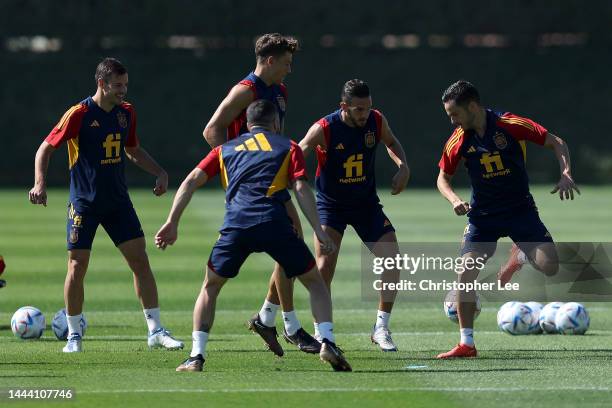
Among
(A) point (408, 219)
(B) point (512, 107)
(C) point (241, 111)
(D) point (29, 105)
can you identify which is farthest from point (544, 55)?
(C) point (241, 111)

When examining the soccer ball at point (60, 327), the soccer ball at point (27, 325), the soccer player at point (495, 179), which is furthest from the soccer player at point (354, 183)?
the soccer ball at point (27, 325)

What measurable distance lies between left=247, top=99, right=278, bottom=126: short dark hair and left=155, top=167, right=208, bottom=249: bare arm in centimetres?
52

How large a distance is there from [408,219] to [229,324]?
1262 cm

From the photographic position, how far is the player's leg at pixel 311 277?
336 inches

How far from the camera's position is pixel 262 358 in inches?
374

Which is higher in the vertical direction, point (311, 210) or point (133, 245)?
point (311, 210)

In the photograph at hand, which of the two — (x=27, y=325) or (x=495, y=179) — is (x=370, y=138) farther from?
(x=27, y=325)

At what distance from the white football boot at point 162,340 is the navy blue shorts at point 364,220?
1491 mm

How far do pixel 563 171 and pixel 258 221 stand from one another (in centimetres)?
242

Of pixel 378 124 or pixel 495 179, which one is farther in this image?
pixel 378 124

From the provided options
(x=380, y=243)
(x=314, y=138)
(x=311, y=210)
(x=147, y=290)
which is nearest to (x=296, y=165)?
(x=311, y=210)

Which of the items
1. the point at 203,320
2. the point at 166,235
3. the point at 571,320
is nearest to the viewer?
the point at 166,235

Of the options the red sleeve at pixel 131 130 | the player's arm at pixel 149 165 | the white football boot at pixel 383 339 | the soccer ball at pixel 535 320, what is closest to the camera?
the white football boot at pixel 383 339

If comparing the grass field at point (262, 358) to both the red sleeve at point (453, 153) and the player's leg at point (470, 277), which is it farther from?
the red sleeve at point (453, 153)
